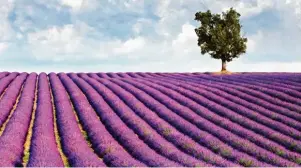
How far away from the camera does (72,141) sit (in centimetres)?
1673

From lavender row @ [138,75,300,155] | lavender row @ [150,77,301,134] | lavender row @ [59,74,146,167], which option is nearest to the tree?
lavender row @ [150,77,301,134]

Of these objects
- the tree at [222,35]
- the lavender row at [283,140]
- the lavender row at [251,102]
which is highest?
the tree at [222,35]

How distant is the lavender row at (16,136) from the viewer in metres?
14.4

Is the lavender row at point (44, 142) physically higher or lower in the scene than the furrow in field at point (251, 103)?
lower

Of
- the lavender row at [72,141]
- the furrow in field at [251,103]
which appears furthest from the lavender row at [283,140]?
the lavender row at [72,141]

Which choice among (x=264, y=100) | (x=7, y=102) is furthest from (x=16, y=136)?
(x=264, y=100)

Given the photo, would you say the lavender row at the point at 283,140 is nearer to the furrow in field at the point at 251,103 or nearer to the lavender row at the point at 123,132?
the furrow in field at the point at 251,103

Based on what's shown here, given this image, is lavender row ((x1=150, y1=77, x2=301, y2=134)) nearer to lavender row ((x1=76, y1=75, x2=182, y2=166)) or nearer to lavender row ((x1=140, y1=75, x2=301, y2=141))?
lavender row ((x1=140, y1=75, x2=301, y2=141))

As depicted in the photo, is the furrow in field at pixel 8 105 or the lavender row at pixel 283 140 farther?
the furrow in field at pixel 8 105

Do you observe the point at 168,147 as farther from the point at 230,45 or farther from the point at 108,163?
the point at 230,45

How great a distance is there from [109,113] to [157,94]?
5.79 meters

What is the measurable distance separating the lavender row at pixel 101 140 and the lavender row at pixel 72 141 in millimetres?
348

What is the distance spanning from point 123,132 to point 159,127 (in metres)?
1.72

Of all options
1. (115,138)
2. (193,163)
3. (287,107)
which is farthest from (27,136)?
(287,107)
